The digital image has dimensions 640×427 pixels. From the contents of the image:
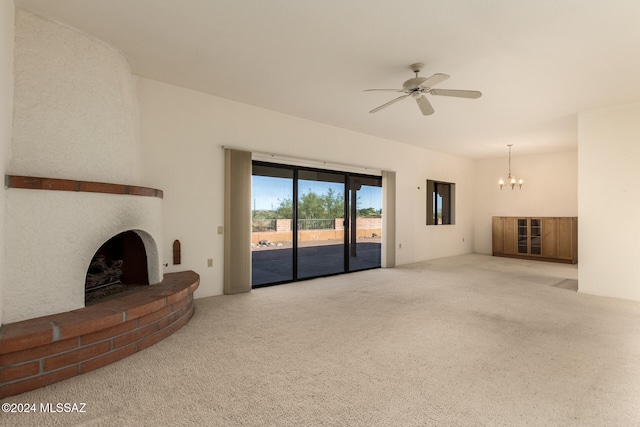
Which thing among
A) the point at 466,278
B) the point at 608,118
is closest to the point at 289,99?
the point at 466,278

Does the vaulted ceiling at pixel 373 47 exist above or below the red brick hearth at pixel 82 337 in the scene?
above

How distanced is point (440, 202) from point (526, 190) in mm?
2272

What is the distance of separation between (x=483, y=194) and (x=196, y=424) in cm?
930

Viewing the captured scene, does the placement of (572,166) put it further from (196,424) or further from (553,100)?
(196,424)

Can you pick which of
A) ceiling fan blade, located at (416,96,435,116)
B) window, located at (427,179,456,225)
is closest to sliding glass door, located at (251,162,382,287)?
window, located at (427,179,456,225)

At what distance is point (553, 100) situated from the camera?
431 centimetres

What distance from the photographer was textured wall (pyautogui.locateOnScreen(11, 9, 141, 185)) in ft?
8.00

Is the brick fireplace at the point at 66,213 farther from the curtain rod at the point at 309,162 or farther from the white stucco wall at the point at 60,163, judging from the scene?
the curtain rod at the point at 309,162

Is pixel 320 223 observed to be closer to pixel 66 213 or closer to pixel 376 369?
pixel 376 369

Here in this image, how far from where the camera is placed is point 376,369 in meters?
2.32

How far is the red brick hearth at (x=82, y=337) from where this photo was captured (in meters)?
1.97

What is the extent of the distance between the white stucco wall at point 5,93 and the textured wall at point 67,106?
58 mm

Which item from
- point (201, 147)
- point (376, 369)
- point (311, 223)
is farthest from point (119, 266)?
point (311, 223)

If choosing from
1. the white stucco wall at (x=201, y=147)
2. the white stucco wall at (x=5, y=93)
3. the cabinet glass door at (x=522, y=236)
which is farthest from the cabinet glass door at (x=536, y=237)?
the white stucco wall at (x=5, y=93)
